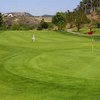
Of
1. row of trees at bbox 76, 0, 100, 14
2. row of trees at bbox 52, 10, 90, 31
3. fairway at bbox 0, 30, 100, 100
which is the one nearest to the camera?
fairway at bbox 0, 30, 100, 100

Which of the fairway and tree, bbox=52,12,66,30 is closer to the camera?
the fairway

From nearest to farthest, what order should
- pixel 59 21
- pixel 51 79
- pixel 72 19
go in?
pixel 51 79 < pixel 59 21 < pixel 72 19

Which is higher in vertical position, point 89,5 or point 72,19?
point 89,5

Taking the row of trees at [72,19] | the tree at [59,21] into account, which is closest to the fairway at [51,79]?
the row of trees at [72,19]

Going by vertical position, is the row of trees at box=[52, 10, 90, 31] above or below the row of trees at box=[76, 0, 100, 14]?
below

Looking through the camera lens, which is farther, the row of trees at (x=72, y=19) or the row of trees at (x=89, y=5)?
the row of trees at (x=89, y=5)

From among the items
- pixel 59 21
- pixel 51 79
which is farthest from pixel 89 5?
pixel 51 79

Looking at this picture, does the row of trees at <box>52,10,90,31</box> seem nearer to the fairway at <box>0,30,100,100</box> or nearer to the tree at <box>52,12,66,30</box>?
the tree at <box>52,12,66,30</box>

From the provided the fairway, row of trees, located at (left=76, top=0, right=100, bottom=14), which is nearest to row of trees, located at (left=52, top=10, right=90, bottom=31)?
row of trees, located at (left=76, top=0, right=100, bottom=14)

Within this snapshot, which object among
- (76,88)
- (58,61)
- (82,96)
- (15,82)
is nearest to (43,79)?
(15,82)

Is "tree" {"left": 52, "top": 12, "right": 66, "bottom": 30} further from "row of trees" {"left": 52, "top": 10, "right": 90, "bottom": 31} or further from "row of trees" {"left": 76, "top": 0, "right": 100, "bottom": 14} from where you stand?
"row of trees" {"left": 76, "top": 0, "right": 100, "bottom": 14}

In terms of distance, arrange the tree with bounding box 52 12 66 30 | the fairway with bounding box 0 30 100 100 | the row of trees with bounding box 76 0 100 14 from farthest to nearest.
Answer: the row of trees with bounding box 76 0 100 14 < the tree with bounding box 52 12 66 30 < the fairway with bounding box 0 30 100 100

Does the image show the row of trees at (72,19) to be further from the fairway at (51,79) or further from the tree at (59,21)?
the fairway at (51,79)

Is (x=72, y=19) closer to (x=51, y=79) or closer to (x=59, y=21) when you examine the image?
(x=59, y=21)
